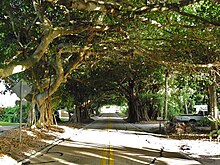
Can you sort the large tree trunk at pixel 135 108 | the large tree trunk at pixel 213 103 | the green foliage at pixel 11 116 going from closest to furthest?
1. the large tree trunk at pixel 213 103
2. the large tree trunk at pixel 135 108
3. the green foliage at pixel 11 116

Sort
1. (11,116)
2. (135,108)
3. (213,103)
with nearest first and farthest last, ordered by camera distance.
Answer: (213,103), (135,108), (11,116)

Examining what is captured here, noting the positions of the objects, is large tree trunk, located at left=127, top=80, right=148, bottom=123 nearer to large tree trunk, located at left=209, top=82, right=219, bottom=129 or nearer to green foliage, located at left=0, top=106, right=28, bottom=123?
green foliage, located at left=0, top=106, right=28, bottom=123

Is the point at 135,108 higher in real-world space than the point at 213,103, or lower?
lower

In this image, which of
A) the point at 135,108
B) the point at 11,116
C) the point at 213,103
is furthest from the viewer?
the point at 11,116

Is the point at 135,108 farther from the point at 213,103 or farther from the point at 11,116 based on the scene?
the point at 213,103

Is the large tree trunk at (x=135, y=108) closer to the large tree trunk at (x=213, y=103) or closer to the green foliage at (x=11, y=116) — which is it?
the green foliage at (x=11, y=116)

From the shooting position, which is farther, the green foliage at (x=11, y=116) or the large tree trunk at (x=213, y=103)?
the green foliage at (x=11, y=116)

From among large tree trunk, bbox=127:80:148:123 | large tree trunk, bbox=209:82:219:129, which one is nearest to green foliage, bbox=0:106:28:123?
large tree trunk, bbox=127:80:148:123

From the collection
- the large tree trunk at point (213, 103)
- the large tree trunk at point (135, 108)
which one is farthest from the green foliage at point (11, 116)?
the large tree trunk at point (213, 103)

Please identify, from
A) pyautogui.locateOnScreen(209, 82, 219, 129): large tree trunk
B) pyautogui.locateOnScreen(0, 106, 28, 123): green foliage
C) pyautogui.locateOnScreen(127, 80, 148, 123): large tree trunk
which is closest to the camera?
pyautogui.locateOnScreen(209, 82, 219, 129): large tree trunk

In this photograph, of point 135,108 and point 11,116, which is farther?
point 11,116

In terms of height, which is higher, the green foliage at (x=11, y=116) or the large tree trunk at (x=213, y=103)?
the large tree trunk at (x=213, y=103)

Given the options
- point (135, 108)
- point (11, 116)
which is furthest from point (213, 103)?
point (11, 116)

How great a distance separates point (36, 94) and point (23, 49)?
7.31 m
